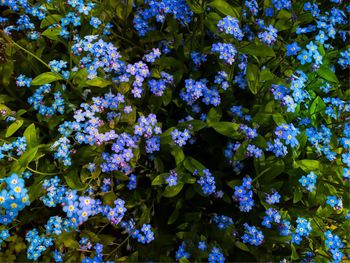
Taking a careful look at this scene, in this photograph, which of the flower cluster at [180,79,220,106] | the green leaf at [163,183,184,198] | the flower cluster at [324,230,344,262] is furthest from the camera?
Result: the flower cluster at [180,79,220,106]

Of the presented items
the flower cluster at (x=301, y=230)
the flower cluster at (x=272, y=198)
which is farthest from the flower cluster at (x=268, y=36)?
the flower cluster at (x=301, y=230)

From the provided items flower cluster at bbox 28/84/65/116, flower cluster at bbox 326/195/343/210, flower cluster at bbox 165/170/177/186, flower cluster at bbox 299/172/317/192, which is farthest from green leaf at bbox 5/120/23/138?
flower cluster at bbox 326/195/343/210

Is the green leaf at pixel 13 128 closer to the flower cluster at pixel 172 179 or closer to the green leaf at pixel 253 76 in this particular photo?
the flower cluster at pixel 172 179

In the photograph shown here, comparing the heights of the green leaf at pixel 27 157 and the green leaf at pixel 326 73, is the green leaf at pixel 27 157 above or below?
below

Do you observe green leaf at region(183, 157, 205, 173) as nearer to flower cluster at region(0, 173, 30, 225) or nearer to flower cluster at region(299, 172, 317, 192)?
flower cluster at region(299, 172, 317, 192)

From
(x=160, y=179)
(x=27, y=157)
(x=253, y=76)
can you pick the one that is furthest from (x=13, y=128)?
(x=253, y=76)
